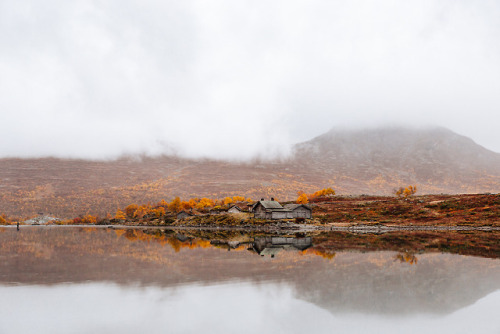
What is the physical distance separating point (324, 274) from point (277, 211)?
3349 inches

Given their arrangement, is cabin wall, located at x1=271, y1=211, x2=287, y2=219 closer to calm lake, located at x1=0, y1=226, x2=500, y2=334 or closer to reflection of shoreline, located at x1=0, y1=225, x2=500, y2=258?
reflection of shoreline, located at x1=0, y1=225, x2=500, y2=258

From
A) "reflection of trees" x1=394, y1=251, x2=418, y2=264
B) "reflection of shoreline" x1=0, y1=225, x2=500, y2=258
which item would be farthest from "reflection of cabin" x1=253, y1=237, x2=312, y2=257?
"reflection of trees" x1=394, y1=251, x2=418, y2=264

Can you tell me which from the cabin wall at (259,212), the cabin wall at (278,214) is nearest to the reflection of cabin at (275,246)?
the cabin wall at (278,214)

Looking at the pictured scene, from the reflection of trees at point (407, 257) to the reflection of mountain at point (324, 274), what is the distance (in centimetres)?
53

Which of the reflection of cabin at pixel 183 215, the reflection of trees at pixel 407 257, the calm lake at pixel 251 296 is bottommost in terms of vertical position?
the reflection of cabin at pixel 183 215

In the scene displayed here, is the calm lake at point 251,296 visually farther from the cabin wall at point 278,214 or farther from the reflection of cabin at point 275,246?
the cabin wall at point 278,214

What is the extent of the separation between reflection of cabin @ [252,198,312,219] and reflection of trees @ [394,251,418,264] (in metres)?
73.0

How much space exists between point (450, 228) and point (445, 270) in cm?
6094

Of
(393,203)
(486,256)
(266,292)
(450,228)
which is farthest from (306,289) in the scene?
(393,203)

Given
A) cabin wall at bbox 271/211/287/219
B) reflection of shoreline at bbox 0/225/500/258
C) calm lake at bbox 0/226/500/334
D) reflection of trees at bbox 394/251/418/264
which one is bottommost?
cabin wall at bbox 271/211/287/219

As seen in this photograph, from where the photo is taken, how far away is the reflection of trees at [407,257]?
27969 millimetres

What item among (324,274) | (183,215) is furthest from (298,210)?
(324,274)

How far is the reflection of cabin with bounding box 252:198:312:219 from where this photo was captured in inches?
4186

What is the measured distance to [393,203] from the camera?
409ft
